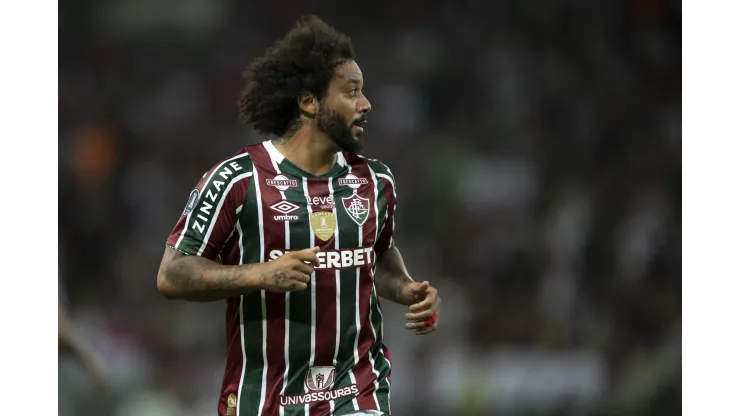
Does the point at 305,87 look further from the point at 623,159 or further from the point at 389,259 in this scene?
the point at 623,159

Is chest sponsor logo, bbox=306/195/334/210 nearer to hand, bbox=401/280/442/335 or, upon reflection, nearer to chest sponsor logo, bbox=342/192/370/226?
chest sponsor logo, bbox=342/192/370/226

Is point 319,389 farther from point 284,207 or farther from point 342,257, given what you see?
point 284,207

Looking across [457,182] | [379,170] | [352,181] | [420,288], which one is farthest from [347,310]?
[457,182]

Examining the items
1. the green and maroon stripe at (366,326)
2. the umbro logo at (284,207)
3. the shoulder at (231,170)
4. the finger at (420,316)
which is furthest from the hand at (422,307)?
the shoulder at (231,170)

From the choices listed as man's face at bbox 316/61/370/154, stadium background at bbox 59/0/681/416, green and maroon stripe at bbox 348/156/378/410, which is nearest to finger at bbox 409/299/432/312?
green and maroon stripe at bbox 348/156/378/410

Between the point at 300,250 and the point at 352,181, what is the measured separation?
21.3 inches

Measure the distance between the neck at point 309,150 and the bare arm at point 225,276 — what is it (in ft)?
1.93

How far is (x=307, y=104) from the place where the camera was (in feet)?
Answer: 12.4

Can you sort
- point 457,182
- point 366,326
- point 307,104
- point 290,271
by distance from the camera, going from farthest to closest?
point 457,182 < point 307,104 < point 366,326 < point 290,271

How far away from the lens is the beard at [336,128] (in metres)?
3.67

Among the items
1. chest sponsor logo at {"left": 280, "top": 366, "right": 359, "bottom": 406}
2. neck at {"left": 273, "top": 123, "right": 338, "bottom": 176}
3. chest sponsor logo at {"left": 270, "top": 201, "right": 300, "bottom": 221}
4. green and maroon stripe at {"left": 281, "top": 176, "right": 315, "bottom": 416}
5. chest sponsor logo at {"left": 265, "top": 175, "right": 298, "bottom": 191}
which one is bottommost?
chest sponsor logo at {"left": 280, "top": 366, "right": 359, "bottom": 406}

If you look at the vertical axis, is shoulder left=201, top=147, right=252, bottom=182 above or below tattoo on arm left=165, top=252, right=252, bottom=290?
above

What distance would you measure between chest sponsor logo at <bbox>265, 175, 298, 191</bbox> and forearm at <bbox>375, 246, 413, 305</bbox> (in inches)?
23.7

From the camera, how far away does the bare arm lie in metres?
3.12
